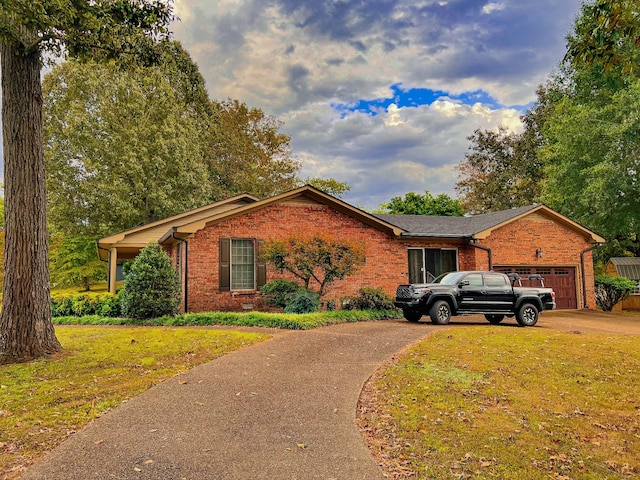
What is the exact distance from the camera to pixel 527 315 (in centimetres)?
1445

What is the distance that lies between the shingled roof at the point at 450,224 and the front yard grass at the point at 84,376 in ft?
34.9

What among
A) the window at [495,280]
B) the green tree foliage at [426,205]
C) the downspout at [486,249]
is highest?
the green tree foliage at [426,205]

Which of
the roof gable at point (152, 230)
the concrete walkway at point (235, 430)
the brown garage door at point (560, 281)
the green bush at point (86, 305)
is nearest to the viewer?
the concrete walkway at point (235, 430)

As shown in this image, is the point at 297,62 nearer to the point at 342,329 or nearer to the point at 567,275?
the point at 342,329

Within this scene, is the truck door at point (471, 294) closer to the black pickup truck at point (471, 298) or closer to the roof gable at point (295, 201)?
the black pickup truck at point (471, 298)

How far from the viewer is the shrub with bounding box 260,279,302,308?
15289mm

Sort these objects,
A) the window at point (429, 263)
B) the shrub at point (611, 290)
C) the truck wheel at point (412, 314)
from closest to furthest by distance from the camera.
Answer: the truck wheel at point (412, 314)
the window at point (429, 263)
the shrub at point (611, 290)

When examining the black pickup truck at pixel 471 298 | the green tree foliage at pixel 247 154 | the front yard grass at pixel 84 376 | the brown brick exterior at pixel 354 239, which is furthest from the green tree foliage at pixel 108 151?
the black pickup truck at pixel 471 298

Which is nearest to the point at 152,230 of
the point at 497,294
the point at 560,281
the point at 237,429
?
the point at 497,294

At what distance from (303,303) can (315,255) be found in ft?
5.37

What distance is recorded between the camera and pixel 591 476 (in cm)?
412

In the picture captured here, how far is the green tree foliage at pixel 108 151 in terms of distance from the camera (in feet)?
88.3

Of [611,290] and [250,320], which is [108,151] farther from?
[611,290]

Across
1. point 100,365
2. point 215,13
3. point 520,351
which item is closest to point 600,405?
point 520,351
